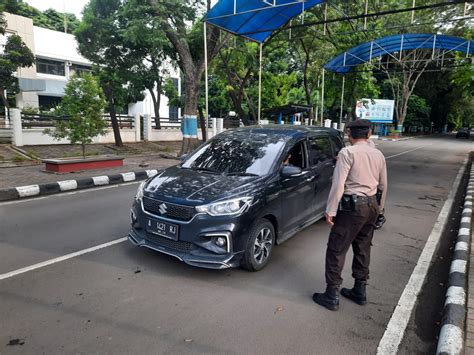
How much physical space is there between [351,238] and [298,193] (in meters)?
1.58

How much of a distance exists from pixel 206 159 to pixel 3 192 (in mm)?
5095

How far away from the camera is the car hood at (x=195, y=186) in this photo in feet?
12.8

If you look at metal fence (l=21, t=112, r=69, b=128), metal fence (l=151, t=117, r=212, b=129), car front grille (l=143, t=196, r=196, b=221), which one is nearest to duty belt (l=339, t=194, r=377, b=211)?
car front grille (l=143, t=196, r=196, b=221)

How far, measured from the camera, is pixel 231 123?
28.3 metres

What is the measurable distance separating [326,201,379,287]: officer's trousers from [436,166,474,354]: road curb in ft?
2.56

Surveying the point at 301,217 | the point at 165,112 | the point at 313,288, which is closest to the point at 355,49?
the point at 301,217

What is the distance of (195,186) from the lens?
4125mm

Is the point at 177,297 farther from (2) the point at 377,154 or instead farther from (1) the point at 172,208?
(2) the point at 377,154

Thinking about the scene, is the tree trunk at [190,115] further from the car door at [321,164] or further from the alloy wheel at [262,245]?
the alloy wheel at [262,245]

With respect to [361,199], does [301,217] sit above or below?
below

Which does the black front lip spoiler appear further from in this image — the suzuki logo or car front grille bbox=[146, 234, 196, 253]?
the suzuki logo

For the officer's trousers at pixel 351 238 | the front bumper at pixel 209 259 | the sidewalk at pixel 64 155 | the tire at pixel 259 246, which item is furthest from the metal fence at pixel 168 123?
the officer's trousers at pixel 351 238

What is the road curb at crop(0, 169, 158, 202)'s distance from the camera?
25.0 feet

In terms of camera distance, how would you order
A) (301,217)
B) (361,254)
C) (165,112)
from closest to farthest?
(361,254)
(301,217)
(165,112)
